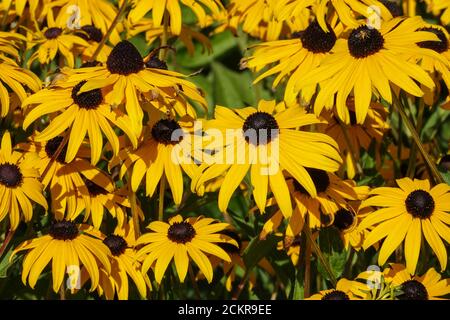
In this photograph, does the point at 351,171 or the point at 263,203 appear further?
the point at 351,171

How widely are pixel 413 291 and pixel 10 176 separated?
3.52 ft

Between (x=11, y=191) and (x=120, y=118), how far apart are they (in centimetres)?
35

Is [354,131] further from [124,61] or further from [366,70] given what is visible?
[124,61]

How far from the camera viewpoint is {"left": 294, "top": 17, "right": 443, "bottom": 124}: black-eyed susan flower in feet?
7.05

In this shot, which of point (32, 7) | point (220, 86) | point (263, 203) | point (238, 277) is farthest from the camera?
point (220, 86)

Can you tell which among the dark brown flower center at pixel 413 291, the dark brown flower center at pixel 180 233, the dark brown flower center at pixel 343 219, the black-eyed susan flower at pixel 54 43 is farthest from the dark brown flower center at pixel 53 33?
the dark brown flower center at pixel 413 291

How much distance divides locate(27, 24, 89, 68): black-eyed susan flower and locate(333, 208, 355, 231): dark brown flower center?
0.99 m

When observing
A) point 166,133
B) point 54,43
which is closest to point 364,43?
point 166,133

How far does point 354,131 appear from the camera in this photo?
2.77 m

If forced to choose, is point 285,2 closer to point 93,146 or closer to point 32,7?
point 93,146

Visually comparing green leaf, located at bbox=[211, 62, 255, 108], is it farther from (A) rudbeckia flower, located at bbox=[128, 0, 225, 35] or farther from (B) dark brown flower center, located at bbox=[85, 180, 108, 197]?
(B) dark brown flower center, located at bbox=[85, 180, 108, 197]

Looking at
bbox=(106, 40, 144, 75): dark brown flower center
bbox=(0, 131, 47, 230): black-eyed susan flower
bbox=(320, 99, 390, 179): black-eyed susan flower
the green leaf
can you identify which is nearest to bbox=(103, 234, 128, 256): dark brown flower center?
bbox=(0, 131, 47, 230): black-eyed susan flower
